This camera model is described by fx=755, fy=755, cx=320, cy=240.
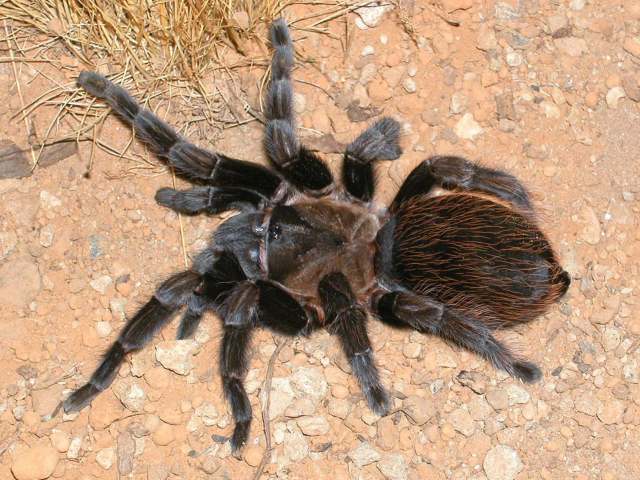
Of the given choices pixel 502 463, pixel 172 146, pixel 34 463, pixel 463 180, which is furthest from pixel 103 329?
pixel 502 463

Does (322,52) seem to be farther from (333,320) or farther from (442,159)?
(333,320)

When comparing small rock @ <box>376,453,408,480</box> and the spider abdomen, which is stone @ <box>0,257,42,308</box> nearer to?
the spider abdomen

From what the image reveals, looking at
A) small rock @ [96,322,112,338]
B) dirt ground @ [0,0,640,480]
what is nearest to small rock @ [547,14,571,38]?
dirt ground @ [0,0,640,480]

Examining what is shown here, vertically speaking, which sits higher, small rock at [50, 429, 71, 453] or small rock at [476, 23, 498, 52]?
small rock at [476, 23, 498, 52]

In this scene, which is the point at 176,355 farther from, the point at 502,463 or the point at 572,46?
the point at 572,46

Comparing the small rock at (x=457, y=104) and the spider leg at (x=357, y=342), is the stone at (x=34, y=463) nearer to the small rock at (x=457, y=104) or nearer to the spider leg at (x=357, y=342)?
the spider leg at (x=357, y=342)

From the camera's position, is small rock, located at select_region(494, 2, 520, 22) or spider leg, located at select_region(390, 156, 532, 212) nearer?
spider leg, located at select_region(390, 156, 532, 212)

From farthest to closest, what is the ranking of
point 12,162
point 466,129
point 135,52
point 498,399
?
1. point 466,129
2. point 135,52
3. point 12,162
4. point 498,399
